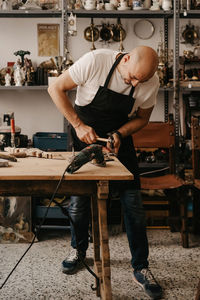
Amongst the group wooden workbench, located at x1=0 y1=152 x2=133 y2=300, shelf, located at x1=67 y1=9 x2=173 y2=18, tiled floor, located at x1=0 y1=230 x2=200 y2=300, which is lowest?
tiled floor, located at x1=0 y1=230 x2=200 y2=300

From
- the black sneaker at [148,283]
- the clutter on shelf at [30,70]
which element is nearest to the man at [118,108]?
the black sneaker at [148,283]

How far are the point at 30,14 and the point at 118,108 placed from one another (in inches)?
73.9

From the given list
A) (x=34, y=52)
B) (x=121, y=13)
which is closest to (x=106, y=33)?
(x=121, y=13)

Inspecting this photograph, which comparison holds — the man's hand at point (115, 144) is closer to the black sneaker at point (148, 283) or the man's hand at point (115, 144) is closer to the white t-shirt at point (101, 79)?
the white t-shirt at point (101, 79)

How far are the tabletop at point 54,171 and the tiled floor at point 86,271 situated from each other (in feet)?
2.63

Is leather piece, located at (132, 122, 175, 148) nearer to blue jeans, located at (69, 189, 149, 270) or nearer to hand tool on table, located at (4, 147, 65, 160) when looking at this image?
blue jeans, located at (69, 189, 149, 270)

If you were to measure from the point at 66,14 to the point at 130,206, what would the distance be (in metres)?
2.04

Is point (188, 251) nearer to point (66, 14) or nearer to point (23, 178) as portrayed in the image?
point (23, 178)

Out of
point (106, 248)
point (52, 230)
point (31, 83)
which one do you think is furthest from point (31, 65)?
point (106, 248)

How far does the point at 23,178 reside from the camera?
182 centimetres

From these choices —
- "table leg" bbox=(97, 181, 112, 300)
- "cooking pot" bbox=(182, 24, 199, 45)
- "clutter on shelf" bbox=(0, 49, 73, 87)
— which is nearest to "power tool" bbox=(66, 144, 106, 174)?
"table leg" bbox=(97, 181, 112, 300)

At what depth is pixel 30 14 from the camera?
13.0ft

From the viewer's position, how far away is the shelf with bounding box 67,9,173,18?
3.81 m

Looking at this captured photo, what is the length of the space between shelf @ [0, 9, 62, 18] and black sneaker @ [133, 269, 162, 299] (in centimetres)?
239
